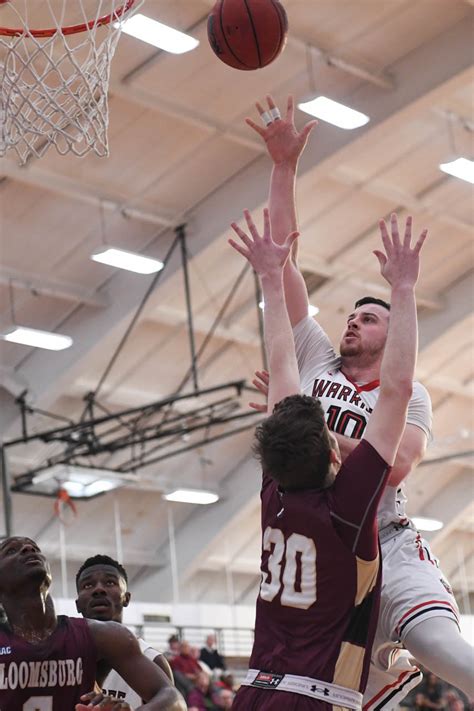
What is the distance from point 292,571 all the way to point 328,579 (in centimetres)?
11

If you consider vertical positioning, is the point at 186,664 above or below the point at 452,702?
above

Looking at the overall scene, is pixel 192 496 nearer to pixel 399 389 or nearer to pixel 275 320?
pixel 275 320

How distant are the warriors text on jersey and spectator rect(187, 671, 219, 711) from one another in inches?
423

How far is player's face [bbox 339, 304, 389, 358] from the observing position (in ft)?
14.5

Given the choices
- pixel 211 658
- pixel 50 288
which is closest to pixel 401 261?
pixel 50 288

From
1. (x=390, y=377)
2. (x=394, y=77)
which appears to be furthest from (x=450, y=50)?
(x=390, y=377)

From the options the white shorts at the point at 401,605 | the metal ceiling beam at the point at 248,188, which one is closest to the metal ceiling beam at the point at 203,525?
the metal ceiling beam at the point at 248,188

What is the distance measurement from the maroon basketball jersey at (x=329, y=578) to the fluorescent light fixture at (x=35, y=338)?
39.3ft

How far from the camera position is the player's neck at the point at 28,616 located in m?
3.86

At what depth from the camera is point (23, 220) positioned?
14852mm

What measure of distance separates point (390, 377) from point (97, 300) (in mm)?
13110

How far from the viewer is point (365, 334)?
4449 millimetres

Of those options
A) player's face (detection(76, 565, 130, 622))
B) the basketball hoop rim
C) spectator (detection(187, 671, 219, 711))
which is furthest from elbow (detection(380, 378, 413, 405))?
spectator (detection(187, 671, 219, 711))

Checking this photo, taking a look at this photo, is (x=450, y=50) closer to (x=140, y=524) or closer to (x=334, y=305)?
(x=334, y=305)
